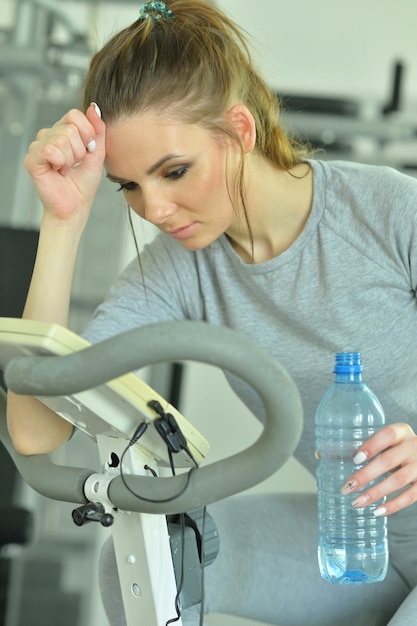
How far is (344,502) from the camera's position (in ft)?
5.06

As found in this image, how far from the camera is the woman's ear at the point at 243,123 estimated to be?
4.76ft

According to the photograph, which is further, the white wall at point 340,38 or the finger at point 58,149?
the white wall at point 340,38

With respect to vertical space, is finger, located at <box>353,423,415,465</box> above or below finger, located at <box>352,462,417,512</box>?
above

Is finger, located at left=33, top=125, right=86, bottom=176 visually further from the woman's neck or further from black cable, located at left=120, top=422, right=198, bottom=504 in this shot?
black cable, located at left=120, top=422, right=198, bottom=504

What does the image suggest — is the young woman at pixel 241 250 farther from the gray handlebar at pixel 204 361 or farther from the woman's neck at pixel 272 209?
the gray handlebar at pixel 204 361

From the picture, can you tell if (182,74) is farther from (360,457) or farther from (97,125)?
(360,457)

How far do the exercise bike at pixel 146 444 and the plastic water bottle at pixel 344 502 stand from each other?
330mm

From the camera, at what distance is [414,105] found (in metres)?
3.89

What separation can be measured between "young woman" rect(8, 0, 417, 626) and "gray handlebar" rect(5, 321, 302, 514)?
0.33 meters

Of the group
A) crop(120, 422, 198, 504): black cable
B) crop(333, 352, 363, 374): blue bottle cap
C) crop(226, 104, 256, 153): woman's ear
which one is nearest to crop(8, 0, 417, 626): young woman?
crop(226, 104, 256, 153): woman's ear

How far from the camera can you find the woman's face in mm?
1344

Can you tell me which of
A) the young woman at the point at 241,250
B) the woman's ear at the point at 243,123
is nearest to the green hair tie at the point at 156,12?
the young woman at the point at 241,250

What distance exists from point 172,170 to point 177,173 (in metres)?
0.01

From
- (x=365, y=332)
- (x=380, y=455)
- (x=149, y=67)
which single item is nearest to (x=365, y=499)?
(x=380, y=455)
